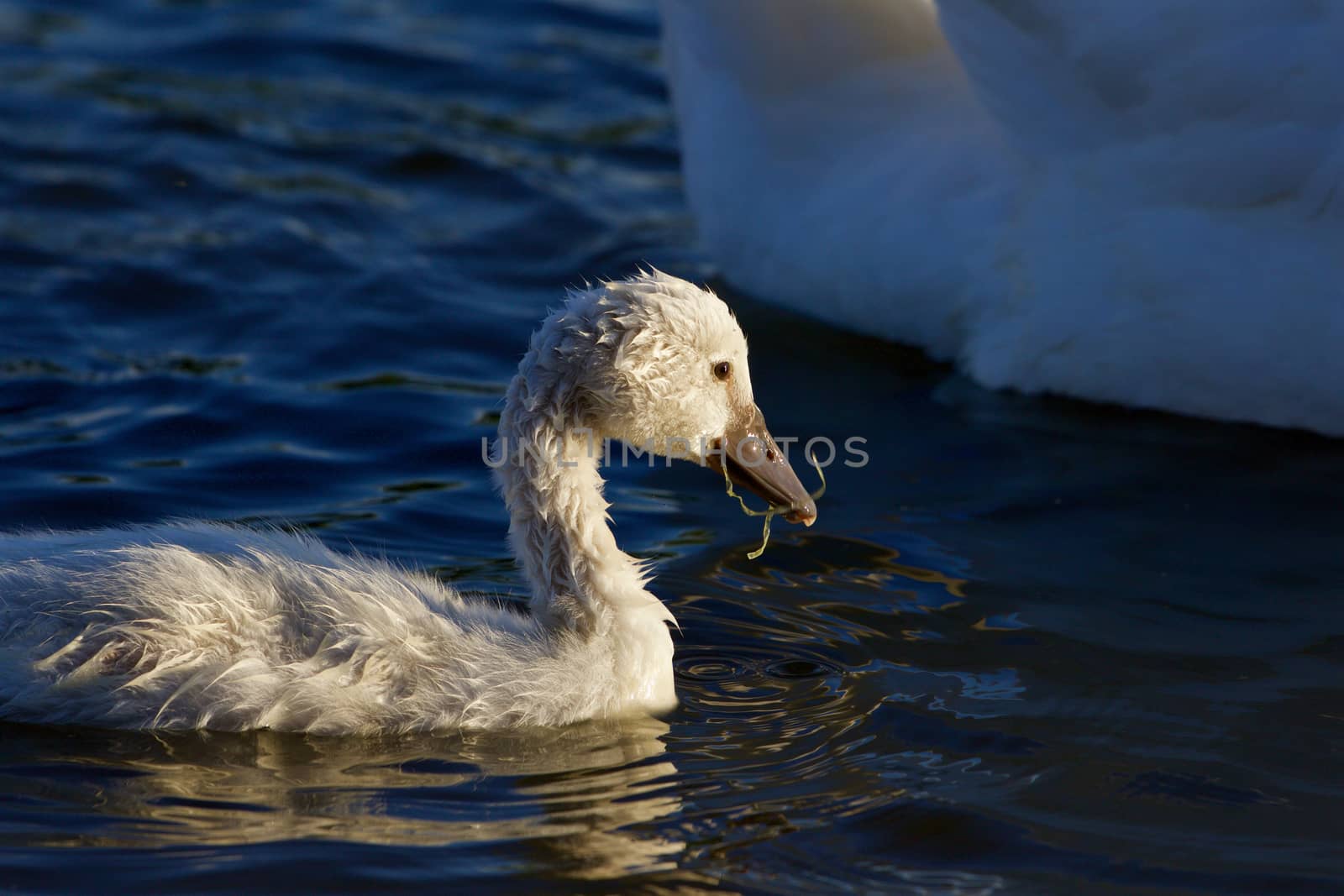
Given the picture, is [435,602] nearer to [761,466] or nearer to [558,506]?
[558,506]

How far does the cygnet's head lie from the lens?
17.5ft

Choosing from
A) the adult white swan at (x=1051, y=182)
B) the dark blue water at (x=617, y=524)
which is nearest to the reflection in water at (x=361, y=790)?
the dark blue water at (x=617, y=524)

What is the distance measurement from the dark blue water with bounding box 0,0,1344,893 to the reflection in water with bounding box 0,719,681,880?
0.01 metres

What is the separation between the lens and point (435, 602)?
17.9ft

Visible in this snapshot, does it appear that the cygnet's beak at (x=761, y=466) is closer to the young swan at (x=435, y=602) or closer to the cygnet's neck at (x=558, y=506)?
the young swan at (x=435, y=602)

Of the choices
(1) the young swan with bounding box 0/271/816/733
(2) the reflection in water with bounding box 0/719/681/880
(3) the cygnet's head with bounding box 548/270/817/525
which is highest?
(3) the cygnet's head with bounding box 548/270/817/525

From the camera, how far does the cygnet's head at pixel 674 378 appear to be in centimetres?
534

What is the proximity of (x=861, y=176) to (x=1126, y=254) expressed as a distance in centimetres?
129

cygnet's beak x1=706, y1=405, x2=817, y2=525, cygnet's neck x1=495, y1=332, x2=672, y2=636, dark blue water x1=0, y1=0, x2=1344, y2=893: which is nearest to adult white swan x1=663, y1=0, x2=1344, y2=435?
dark blue water x1=0, y1=0, x2=1344, y2=893

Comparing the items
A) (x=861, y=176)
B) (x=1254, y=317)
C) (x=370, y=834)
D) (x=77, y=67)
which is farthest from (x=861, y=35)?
(x=77, y=67)

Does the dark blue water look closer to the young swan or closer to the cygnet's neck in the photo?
the young swan

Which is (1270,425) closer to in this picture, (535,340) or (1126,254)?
(1126,254)

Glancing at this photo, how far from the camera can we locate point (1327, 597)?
20.8ft

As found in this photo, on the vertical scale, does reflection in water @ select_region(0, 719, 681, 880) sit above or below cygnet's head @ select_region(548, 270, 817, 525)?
below
